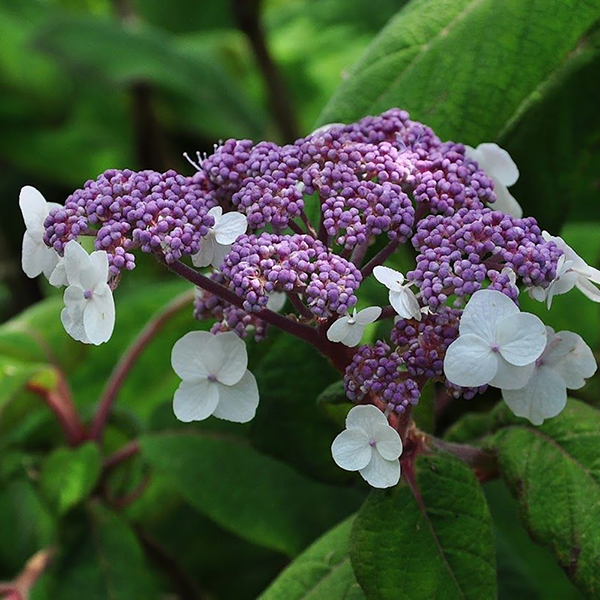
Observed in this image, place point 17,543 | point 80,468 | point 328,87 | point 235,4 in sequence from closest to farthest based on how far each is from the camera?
point 80,468 < point 17,543 < point 235,4 < point 328,87

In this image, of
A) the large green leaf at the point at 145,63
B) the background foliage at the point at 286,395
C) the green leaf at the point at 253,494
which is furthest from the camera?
the large green leaf at the point at 145,63

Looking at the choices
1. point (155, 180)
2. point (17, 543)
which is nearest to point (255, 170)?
point (155, 180)

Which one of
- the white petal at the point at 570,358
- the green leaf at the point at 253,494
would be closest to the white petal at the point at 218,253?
the white petal at the point at 570,358

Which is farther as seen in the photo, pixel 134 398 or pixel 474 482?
pixel 134 398

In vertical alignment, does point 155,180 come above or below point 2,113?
above

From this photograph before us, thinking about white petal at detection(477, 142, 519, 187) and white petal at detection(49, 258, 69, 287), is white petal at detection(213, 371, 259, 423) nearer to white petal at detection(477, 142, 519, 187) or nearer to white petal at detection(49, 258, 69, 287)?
white petal at detection(49, 258, 69, 287)

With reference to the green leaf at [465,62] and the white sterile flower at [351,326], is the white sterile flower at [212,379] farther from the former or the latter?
the green leaf at [465,62]

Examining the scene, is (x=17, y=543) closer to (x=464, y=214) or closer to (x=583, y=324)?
(x=583, y=324)

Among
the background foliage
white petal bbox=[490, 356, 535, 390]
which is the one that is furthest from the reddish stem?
white petal bbox=[490, 356, 535, 390]
